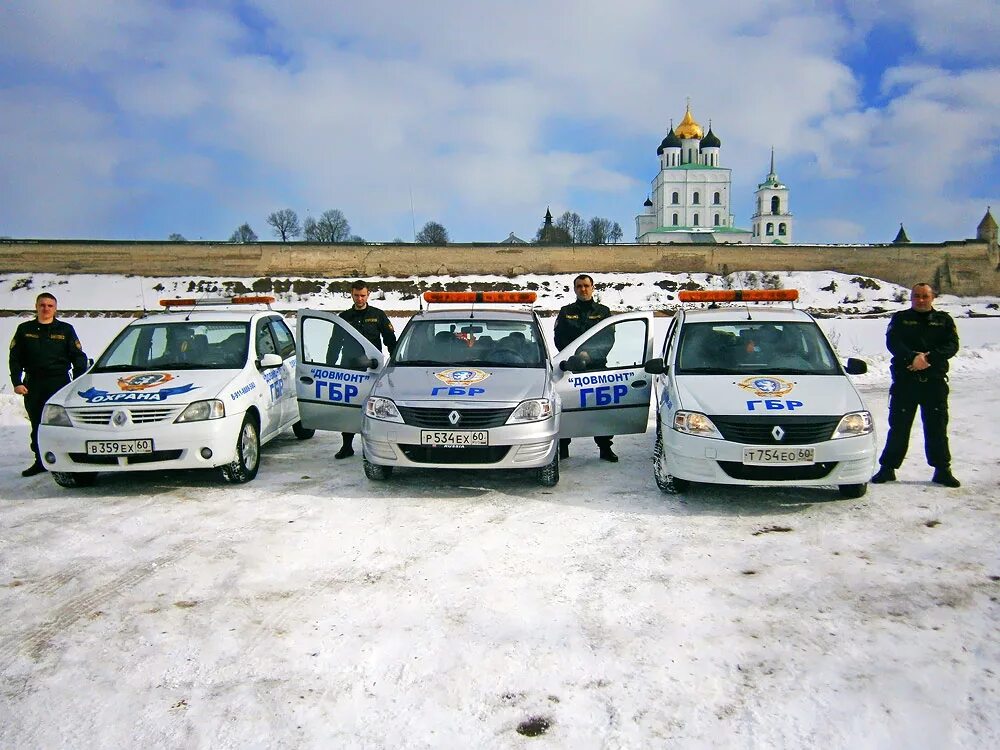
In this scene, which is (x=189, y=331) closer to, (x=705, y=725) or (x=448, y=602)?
(x=448, y=602)

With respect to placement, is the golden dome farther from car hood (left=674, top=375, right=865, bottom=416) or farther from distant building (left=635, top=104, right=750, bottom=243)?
car hood (left=674, top=375, right=865, bottom=416)

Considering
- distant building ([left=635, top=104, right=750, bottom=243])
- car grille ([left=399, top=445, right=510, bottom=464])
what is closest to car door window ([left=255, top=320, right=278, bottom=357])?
car grille ([left=399, top=445, right=510, bottom=464])

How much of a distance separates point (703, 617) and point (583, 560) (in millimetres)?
1022

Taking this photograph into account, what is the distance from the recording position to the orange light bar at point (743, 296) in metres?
7.38

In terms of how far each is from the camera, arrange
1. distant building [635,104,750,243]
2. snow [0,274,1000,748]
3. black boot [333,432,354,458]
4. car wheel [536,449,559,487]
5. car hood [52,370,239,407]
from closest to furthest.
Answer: snow [0,274,1000,748]
car hood [52,370,239,407]
car wheel [536,449,559,487]
black boot [333,432,354,458]
distant building [635,104,750,243]

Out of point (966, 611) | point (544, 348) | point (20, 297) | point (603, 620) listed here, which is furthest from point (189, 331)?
point (20, 297)

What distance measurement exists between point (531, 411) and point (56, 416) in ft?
13.5

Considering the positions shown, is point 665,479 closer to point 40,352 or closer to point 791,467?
point 791,467

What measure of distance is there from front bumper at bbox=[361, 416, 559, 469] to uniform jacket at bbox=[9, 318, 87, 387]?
3561 mm

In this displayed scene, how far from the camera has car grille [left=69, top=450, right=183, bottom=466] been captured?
6.23m

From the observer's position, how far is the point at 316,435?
958 cm

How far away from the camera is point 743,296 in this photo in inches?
306

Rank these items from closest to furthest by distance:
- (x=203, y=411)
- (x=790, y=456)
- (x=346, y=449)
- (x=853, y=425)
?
(x=790, y=456)
(x=853, y=425)
(x=203, y=411)
(x=346, y=449)

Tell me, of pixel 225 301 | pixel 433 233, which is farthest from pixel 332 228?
pixel 225 301
